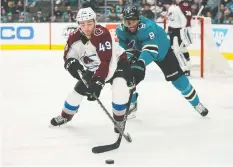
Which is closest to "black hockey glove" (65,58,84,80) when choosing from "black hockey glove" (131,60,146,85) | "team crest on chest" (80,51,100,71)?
"team crest on chest" (80,51,100,71)

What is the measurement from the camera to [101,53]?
3.23 meters

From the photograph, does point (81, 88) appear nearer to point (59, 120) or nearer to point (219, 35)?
point (59, 120)

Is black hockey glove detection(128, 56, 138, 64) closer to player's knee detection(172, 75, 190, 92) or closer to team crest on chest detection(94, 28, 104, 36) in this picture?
player's knee detection(172, 75, 190, 92)

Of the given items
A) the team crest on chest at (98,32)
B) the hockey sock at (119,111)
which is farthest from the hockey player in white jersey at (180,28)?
the team crest on chest at (98,32)

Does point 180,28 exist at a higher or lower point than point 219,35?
higher

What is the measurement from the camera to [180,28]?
274 inches

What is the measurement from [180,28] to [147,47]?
3.30 m

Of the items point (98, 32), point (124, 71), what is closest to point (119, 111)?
point (124, 71)

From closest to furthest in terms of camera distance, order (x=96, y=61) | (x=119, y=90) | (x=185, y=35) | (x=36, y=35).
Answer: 1. (x=119, y=90)
2. (x=96, y=61)
3. (x=185, y=35)
4. (x=36, y=35)

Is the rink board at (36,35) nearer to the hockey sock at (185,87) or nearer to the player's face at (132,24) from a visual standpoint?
the hockey sock at (185,87)

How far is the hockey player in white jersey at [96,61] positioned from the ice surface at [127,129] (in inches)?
12.0

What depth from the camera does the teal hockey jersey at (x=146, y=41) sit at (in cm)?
375

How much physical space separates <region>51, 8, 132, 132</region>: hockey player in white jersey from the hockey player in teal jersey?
0.74 feet

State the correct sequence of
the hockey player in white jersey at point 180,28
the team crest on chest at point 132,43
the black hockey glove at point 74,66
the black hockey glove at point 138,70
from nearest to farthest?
the black hockey glove at point 74,66 < the black hockey glove at point 138,70 < the team crest on chest at point 132,43 < the hockey player in white jersey at point 180,28
